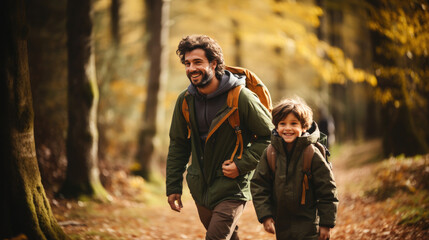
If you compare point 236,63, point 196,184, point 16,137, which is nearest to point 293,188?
point 196,184

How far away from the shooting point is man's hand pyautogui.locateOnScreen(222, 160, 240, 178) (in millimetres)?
3529

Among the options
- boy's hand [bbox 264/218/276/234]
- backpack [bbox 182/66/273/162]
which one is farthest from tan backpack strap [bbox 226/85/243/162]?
boy's hand [bbox 264/218/276/234]

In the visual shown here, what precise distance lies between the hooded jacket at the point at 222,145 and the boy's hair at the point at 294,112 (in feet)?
0.98

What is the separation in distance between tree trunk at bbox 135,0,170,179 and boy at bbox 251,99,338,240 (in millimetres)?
8430

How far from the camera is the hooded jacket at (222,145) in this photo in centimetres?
359

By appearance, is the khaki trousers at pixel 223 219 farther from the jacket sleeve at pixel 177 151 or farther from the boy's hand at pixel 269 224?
the jacket sleeve at pixel 177 151

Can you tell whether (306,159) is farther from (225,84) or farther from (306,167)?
(225,84)

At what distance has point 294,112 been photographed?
329 cm

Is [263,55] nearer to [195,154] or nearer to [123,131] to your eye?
[123,131]

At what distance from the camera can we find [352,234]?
591cm

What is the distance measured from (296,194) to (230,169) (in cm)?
67

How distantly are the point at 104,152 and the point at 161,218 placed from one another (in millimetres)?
4062

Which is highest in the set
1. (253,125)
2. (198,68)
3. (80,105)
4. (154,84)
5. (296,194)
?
(154,84)

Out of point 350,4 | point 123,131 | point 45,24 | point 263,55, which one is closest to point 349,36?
point 263,55
